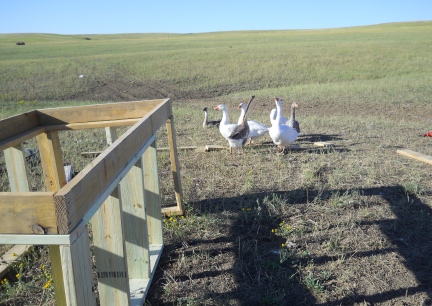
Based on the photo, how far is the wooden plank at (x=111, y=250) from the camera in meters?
2.61

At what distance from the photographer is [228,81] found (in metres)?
22.7

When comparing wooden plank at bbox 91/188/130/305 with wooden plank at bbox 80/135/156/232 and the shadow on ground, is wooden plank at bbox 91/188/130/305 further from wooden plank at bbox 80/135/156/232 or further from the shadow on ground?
the shadow on ground

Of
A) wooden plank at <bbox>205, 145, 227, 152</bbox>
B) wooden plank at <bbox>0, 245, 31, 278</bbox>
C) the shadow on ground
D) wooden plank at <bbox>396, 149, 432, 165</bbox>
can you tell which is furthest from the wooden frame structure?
wooden plank at <bbox>396, 149, 432, 165</bbox>

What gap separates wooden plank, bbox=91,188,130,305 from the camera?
261 centimetres

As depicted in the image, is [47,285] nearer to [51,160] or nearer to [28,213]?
[51,160]

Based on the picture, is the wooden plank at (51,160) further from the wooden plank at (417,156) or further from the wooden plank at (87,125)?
the wooden plank at (417,156)

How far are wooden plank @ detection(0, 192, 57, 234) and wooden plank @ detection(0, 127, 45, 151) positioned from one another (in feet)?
6.77

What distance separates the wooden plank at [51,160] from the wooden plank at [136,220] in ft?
4.70

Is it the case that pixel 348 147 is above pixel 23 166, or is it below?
below

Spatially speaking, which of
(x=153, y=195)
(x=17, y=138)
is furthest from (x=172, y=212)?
(x=17, y=138)

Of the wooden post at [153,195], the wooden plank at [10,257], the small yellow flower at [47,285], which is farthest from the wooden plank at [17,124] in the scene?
the small yellow flower at [47,285]

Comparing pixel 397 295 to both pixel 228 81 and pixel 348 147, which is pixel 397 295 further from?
pixel 228 81

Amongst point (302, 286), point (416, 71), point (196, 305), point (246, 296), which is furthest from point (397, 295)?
point (416, 71)

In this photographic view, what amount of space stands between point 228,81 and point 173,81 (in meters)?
3.08
